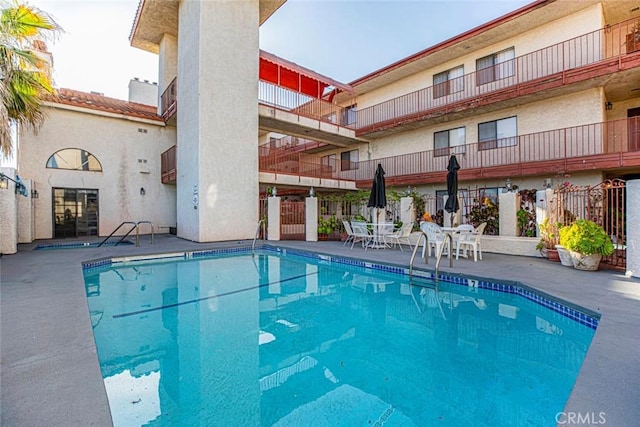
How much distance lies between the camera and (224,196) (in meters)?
13.1

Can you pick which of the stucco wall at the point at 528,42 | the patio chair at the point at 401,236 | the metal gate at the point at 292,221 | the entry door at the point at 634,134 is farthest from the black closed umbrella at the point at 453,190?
the stucco wall at the point at 528,42

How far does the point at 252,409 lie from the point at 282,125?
15.4 metres

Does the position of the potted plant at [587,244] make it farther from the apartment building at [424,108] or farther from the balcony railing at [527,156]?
the balcony railing at [527,156]

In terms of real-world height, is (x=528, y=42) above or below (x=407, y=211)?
above

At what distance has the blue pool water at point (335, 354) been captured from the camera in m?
2.75

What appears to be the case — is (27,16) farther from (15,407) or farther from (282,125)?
(282,125)

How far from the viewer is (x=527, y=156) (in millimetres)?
13680

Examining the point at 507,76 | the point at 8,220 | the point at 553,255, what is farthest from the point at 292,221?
the point at 507,76

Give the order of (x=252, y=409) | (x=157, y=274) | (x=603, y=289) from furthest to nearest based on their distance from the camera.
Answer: (x=157, y=274) < (x=603, y=289) < (x=252, y=409)

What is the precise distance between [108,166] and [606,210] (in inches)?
724

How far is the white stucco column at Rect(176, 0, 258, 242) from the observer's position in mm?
12641

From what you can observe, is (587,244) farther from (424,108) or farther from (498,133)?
(424,108)

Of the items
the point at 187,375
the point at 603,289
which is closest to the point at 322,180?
the point at 603,289

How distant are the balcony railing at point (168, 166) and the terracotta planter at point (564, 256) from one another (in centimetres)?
1467
